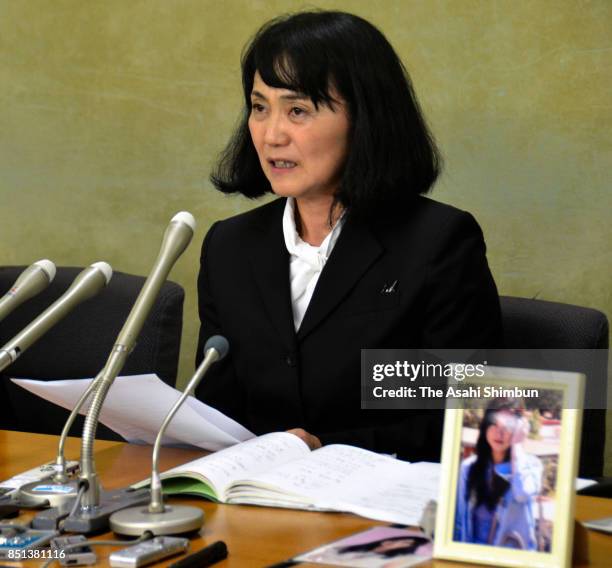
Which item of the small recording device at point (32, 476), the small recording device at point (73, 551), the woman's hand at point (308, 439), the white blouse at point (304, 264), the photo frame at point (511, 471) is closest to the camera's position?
the photo frame at point (511, 471)

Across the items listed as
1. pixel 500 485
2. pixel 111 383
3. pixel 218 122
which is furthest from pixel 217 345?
pixel 218 122

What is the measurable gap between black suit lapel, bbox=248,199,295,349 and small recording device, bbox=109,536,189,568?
0.90 m

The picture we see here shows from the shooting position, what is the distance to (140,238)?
3643mm

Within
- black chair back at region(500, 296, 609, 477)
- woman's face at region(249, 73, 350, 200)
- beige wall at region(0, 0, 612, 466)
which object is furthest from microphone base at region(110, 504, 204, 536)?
beige wall at region(0, 0, 612, 466)

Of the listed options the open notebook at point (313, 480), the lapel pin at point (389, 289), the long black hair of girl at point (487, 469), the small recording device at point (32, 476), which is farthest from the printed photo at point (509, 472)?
the lapel pin at point (389, 289)

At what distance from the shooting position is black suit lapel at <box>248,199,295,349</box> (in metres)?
2.29

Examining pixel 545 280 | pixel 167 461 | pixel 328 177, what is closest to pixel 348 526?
pixel 167 461

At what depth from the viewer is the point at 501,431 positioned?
4.27ft

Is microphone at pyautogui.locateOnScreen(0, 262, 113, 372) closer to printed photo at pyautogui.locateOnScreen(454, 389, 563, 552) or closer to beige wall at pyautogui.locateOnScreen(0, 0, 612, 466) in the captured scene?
printed photo at pyautogui.locateOnScreen(454, 389, 563, 552)

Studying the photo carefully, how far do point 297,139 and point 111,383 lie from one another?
918 millimetres

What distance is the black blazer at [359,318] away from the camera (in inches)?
87.4

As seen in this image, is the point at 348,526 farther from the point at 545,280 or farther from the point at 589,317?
the point at 545,280

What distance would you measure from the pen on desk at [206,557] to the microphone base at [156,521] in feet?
0.25

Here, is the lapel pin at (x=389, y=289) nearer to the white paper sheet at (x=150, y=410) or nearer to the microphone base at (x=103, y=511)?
the white paper sheet at (x=150, y=410)
